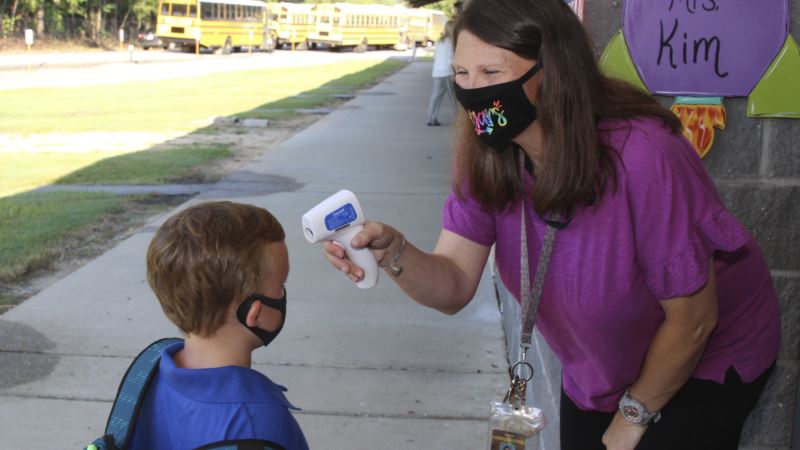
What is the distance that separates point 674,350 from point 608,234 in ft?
0.94

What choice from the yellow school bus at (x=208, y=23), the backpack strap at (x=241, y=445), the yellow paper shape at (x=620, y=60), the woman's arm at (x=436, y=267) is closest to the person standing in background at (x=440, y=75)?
the yellow paper shape at (x=620, y=60)

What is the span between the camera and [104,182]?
34.8 ft

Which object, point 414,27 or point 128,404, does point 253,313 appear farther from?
point 414,27

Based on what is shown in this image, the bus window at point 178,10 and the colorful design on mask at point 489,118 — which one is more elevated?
the bus window at point 178,10

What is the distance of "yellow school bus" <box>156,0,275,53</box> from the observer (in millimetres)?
45125

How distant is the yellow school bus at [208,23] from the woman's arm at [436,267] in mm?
44026

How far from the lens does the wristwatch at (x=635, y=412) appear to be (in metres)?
2.13

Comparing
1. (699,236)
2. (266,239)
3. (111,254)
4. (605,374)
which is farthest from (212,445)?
(111,254)

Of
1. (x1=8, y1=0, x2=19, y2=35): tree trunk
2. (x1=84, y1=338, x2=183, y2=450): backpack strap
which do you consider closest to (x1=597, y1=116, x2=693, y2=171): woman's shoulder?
(x1=84, y1=338, x2=183, y2=450): backpack strap

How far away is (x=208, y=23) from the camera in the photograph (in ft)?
149

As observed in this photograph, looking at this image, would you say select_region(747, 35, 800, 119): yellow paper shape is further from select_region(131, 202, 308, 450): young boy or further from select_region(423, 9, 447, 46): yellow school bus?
select_region(423, 9, 447, 46): yellow school bus

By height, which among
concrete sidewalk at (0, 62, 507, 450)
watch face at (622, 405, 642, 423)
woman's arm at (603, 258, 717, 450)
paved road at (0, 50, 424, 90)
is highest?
woman's arm at (603, 258, 717, 450)

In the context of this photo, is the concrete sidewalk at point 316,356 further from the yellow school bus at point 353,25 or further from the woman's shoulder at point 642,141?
the yellow school bus at point 353,25

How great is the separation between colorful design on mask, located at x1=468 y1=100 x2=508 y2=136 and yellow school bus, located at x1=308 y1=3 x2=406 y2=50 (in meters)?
50.4
